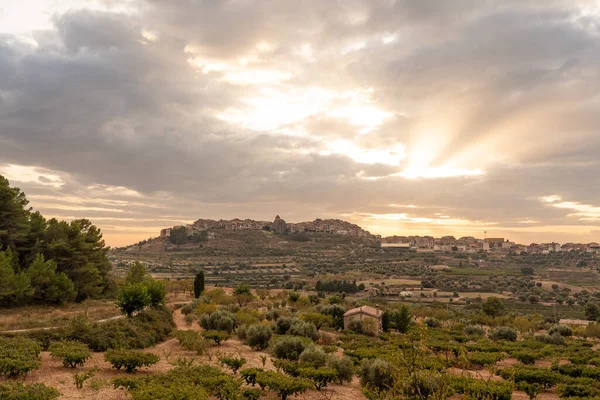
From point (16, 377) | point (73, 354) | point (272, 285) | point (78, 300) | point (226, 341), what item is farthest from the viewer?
point (272, 285)

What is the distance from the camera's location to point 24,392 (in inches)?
404

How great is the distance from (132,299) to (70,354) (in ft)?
29.0

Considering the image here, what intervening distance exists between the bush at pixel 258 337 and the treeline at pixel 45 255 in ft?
50.0

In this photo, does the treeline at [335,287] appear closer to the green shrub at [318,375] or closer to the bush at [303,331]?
the bush at [303,331]

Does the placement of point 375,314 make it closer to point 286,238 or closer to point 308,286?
point 308,286

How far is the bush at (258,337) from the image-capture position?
21969 mm

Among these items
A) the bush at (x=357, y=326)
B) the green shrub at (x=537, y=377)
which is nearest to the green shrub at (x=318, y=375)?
the green shrub at (x=537, y=377)

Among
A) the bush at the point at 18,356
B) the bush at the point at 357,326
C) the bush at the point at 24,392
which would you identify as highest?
the bush at the point at 24,392

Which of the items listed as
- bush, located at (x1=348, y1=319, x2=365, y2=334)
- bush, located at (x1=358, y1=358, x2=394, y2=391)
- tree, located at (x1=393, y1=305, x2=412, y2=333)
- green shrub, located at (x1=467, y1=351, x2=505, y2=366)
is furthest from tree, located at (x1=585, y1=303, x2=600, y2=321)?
bush, located at (x1=358, y1=358, x2=394, y2=391)

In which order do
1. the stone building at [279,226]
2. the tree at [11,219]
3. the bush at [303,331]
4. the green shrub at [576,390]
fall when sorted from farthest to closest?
1. the stone building at [279,226]
2. the tree at [11,219]
3. the bush at [303,331]
4. the green shrub at [576,390]

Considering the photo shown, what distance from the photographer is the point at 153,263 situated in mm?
94438

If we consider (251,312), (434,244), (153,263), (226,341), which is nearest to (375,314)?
(251,312)

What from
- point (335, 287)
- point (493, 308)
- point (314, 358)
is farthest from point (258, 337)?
point (335, 287)

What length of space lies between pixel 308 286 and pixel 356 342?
42699 millimetres
